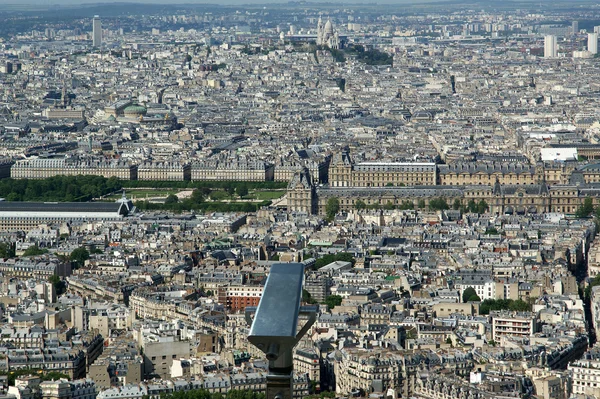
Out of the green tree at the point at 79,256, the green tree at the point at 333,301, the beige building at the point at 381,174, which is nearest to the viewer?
the green tree at the point at 333,301

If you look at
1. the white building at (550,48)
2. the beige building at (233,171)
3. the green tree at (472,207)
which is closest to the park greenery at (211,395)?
the green tree at (472,207)

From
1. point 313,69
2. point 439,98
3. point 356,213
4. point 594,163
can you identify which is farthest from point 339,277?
point 313,69

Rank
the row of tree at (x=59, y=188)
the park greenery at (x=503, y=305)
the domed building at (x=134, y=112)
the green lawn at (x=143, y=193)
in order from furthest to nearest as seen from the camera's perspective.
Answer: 1. the domed building at (x=134, y=112)
2. the green lawn at (x=143, y=193)
3. the row of tree at (x=59, y=188)
4. the park greenery at (x=503, y=305)

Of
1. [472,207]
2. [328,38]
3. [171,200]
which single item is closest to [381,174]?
[472,207]

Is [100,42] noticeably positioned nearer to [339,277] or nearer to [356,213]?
[356,213]

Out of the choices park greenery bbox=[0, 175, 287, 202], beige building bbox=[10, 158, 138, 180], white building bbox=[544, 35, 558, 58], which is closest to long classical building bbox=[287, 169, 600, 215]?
park greenery bbox=[0, 175, 287, 202]

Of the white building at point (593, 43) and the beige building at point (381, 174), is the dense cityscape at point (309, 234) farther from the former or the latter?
the white building at point (593, 43)
